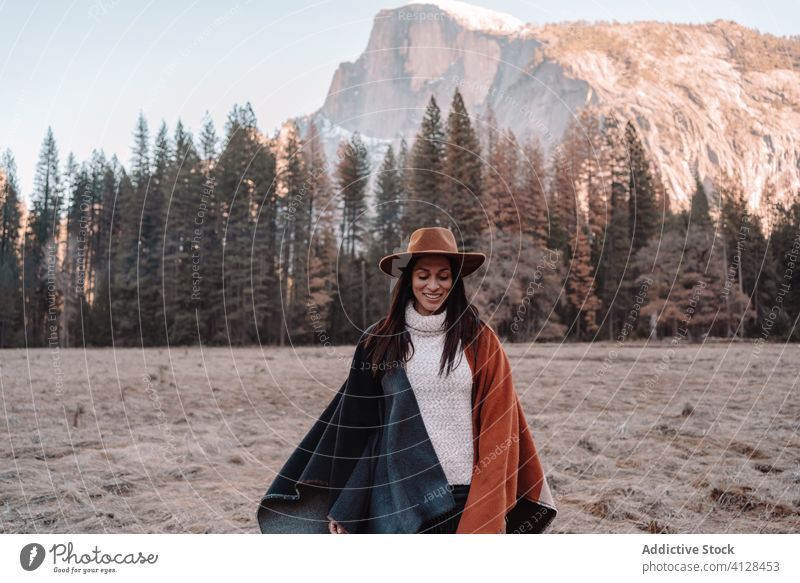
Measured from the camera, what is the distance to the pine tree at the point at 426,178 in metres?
14.2

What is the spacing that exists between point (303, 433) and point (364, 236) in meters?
6.30

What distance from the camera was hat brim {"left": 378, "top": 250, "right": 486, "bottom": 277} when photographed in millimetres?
3221

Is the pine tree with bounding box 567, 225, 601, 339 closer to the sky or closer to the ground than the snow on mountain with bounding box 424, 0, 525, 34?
closer to the ground

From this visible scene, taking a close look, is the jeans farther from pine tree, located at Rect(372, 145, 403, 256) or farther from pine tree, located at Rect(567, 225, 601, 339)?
pine tree, located at Rect(567, 225, 601, 339)

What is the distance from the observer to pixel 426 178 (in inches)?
569

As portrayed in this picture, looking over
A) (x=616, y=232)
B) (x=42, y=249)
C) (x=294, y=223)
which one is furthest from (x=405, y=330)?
(x=616, y=232)

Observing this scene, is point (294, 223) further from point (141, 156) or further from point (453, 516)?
point (453, 516)

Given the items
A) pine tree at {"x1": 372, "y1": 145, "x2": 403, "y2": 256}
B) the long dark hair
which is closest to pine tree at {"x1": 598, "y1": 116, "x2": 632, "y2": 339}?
pine tree at {"x1": 372, "y1": 145, "x2": 403, "y2": 256}

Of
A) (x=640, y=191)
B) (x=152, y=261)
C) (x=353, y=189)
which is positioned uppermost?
(x=640, y=191)

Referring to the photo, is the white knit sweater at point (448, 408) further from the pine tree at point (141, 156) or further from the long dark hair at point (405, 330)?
the pine tree at point (141, 156)

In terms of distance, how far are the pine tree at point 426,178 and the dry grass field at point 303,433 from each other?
3.41 meters

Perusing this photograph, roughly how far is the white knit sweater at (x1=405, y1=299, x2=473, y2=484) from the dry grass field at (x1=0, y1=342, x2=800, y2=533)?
2.64m
